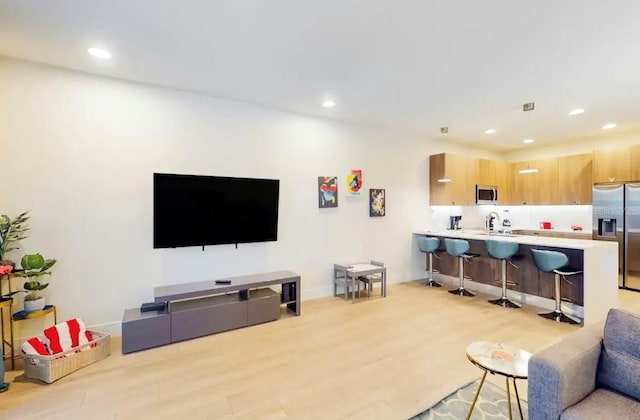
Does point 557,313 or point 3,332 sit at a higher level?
point 3,332

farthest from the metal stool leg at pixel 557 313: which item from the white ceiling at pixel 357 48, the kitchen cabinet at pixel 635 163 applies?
the kitchen cabinet at pixel 635 163

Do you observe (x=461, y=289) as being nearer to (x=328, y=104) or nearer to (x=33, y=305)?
(x=328, y=104)

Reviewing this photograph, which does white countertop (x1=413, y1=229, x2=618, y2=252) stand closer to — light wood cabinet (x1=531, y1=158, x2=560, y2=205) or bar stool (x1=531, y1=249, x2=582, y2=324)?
bar stool (x1=531, y1=249, x2=582, y2=324)

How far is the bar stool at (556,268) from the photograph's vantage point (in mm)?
3779

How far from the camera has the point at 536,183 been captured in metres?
6.59

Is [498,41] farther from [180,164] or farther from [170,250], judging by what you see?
[170,250]

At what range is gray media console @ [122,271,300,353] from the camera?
3117 millimetres

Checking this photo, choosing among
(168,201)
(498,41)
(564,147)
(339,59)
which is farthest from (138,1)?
(564,147)

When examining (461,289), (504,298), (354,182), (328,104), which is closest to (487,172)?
(461,289)

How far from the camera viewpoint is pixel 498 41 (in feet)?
8.62

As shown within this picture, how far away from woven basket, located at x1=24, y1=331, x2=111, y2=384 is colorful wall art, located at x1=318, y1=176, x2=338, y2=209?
3.17 m

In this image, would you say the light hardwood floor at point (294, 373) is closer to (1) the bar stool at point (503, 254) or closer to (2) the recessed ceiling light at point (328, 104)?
(1) the bar stool at point (503, 254)

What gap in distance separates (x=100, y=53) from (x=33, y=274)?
2.15 metres

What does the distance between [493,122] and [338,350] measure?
445cm
